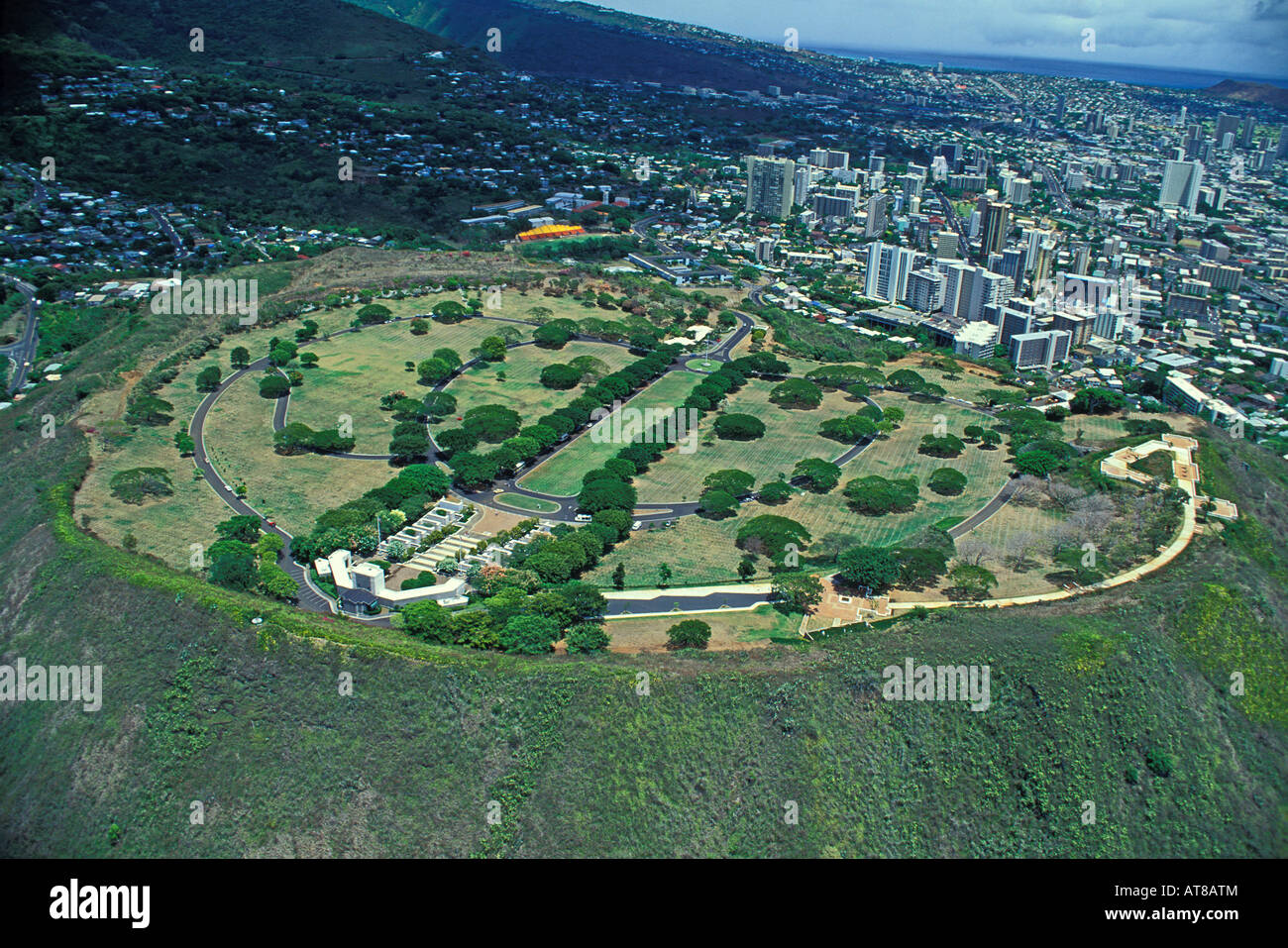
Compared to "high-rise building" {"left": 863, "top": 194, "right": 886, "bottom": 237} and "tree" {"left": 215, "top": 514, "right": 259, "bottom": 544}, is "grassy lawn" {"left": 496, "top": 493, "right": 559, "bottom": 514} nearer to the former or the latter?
"tree" {"left": 215, "top": 514, "right": 259, "bottom": 544}

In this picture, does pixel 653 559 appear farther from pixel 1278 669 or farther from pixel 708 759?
pixel 1278 669

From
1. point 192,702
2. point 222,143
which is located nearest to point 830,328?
point 192,702

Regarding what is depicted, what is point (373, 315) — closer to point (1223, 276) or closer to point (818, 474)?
point (818, 474)

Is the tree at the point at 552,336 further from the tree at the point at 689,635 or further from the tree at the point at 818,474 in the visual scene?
the tree at the point at 689,635

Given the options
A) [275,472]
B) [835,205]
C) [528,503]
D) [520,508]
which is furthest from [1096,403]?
[835,205]

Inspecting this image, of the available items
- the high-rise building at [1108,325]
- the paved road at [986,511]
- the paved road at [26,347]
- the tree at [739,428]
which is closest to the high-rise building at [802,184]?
the high-rise building at [1108,325]
